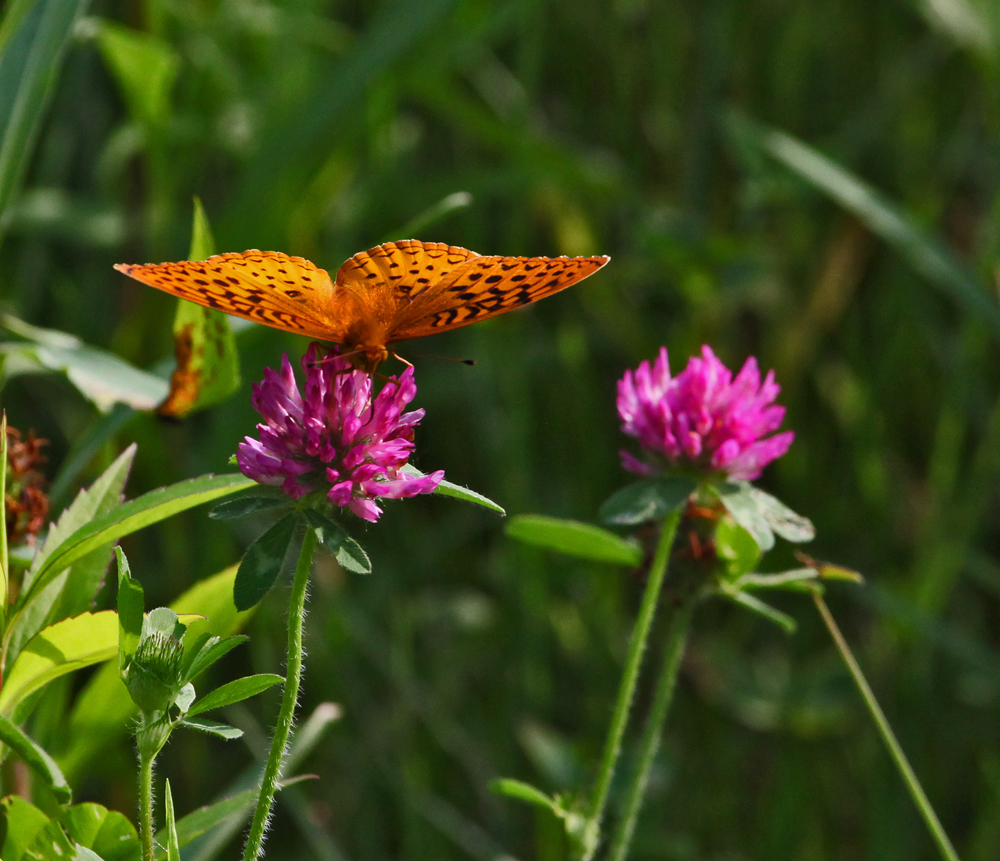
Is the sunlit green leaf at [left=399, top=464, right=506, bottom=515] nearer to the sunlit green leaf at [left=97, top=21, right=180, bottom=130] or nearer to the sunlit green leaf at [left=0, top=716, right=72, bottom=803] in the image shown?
the sunlit green leaf at [left=0, top=716, right=72, bottom=803]

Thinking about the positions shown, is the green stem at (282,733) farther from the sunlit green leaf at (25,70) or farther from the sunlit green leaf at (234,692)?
the sunlit green leaf at (25,70)

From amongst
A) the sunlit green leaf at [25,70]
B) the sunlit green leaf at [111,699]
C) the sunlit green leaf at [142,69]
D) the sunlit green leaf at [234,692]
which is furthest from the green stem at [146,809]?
the sunlit green leaf at [142,69]

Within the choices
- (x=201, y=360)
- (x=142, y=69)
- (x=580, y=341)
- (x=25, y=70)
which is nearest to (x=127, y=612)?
(x=201, y=360)

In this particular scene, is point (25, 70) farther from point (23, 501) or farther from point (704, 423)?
point (704, 423)

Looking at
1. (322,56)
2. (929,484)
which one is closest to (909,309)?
(929,484)

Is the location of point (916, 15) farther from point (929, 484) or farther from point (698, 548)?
point (698, 548)

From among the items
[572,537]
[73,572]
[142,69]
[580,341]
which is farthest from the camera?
[580,341]

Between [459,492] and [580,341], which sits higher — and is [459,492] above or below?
below
